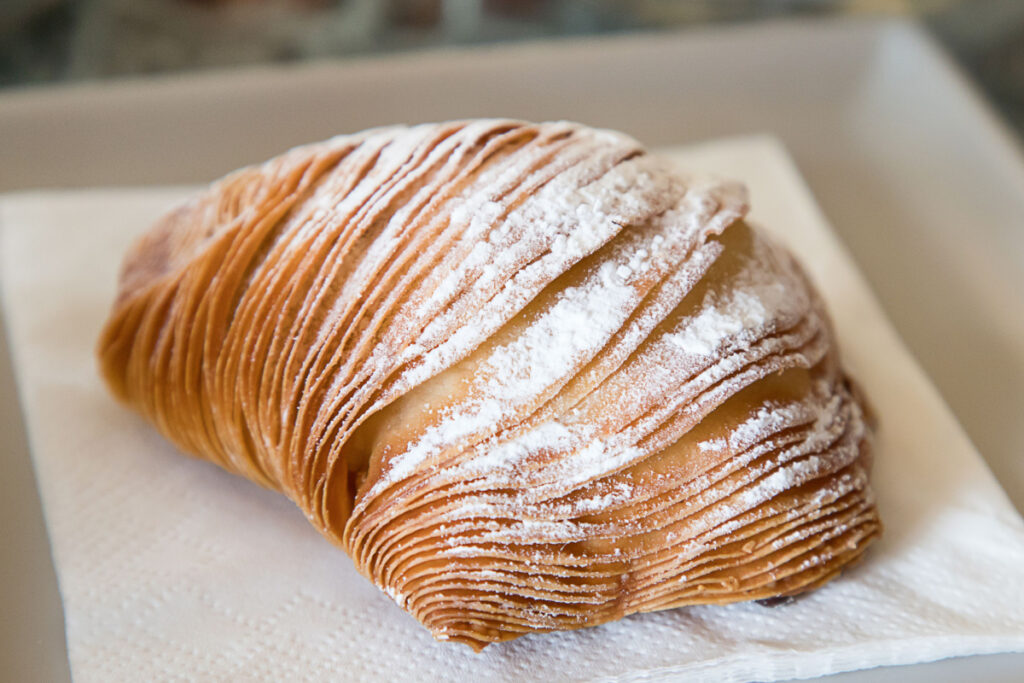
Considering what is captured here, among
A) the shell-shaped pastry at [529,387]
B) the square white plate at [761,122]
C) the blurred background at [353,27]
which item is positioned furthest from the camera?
the blurred background at [353,27]

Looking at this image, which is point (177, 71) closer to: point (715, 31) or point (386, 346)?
point (715, 31)

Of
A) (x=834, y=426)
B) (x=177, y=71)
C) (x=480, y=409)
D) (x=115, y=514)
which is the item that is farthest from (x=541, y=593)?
(x=177, y=71)

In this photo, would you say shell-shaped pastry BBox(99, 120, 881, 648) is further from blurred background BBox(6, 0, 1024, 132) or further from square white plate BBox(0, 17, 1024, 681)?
blurred background BBox(6, 0, 1024, 132)

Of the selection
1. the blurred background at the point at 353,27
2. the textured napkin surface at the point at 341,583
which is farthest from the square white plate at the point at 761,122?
the blurred background at the point at 353,27

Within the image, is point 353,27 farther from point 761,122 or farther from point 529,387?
point 529,387

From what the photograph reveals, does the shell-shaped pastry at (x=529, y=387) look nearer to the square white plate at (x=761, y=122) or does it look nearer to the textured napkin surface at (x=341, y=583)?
the textured napkin surface at (x=341, y=583)

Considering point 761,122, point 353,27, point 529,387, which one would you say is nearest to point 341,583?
point 529,387
